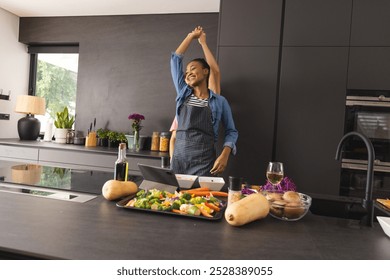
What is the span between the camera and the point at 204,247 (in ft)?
2.68

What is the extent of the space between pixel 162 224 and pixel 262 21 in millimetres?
2167

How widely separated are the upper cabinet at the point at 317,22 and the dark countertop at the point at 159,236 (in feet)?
5.95

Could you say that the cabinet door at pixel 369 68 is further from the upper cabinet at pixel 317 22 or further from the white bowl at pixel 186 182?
the white bowl at pixel 186 182

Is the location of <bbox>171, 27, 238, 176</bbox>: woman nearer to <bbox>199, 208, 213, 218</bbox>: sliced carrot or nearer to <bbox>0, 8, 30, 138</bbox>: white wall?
<bbox>199, 208, 213, 218</bbox>: sliced carrot

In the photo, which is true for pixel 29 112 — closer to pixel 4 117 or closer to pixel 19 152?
pixel 4 117

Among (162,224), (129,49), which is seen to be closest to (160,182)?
(162,224)

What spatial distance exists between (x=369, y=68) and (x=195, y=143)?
155cm

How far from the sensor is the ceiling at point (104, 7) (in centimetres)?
324

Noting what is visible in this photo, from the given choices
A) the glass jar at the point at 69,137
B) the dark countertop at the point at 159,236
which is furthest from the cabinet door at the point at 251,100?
the glass jar at the point at 69,137

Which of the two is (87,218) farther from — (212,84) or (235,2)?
(235,2)

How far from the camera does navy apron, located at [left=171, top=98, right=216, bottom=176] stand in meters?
2.22

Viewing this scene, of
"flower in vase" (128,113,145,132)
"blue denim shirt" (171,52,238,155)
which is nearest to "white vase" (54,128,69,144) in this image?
"flower in vase" (128,113,145,132)

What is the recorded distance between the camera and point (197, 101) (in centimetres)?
226
